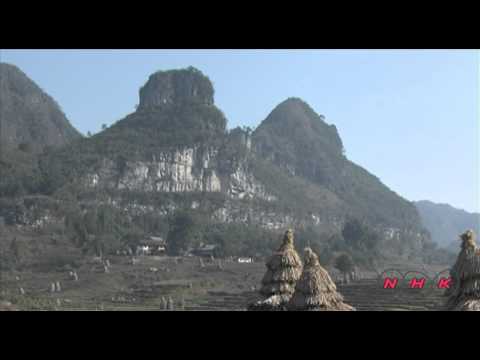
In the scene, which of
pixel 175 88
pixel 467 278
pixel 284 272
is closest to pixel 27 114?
pixel 175 88

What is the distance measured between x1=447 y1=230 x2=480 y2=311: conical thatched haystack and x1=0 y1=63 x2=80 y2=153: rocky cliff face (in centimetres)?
10385

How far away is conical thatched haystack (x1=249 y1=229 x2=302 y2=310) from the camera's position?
411 inches

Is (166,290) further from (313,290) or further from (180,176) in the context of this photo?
(180,176)

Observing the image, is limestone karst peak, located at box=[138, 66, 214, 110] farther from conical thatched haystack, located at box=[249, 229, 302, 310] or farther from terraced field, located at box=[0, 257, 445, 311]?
conical thatched haystack, located at box=[249, 229, 302, 310]

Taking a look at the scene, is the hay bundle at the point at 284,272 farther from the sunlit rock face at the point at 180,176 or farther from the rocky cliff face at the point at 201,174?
the sunlit rock face at the point at 180,176

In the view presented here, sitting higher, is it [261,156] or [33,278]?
[261,156]

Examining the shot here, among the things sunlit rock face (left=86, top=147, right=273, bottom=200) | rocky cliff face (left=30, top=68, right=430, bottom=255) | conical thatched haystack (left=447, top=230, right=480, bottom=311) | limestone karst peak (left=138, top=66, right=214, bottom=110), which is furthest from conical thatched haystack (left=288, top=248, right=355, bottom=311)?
limestone karst peak (left=138, top=66, right=214, bottom=110)

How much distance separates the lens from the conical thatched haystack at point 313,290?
928 cm

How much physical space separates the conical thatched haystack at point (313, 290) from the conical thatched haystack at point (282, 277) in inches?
28.6

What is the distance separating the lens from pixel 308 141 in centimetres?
13650

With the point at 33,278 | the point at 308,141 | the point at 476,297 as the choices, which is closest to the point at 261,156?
the point at 308,141

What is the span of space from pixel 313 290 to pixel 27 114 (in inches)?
4617
